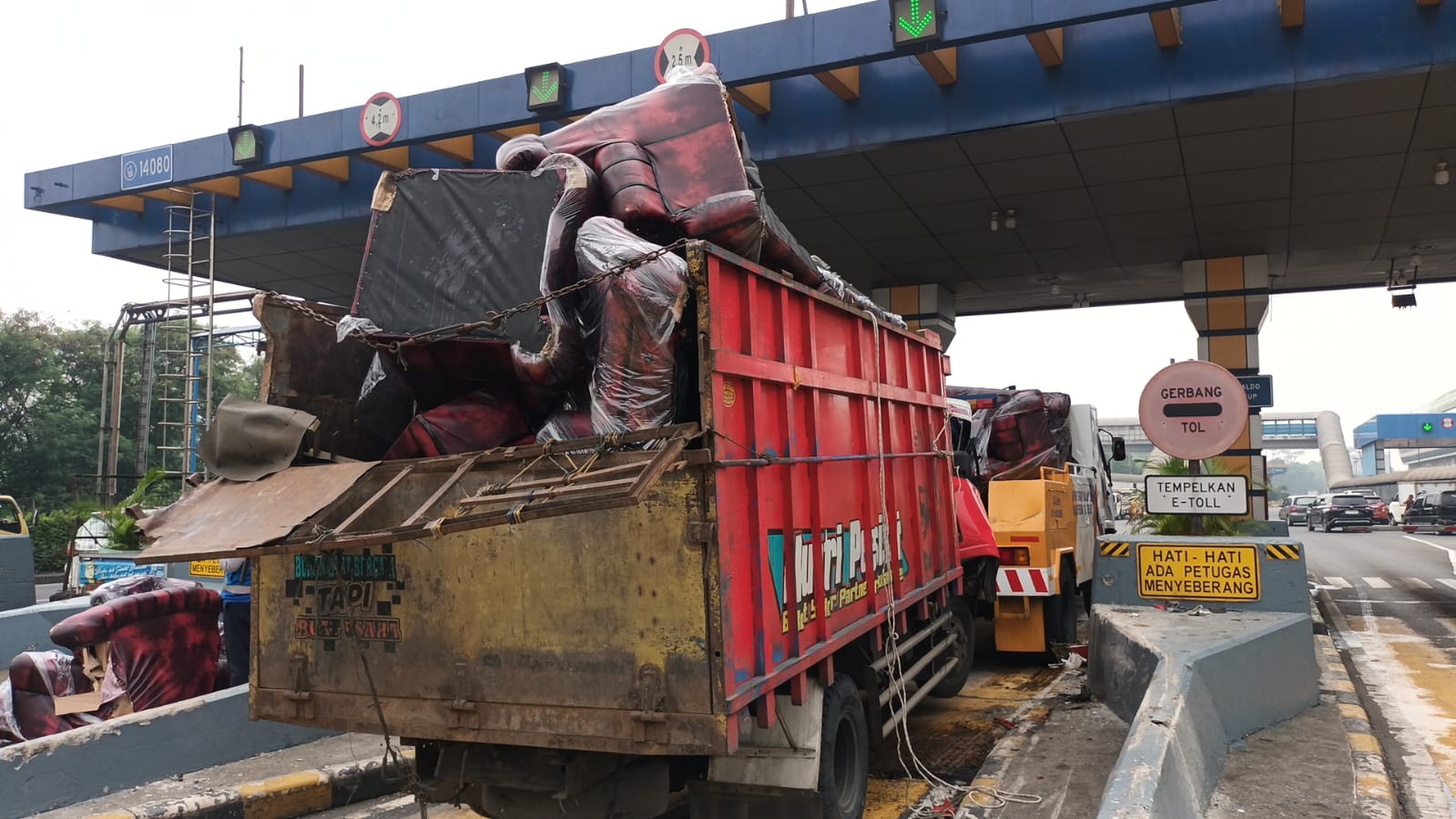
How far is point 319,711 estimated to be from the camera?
13.8 ft

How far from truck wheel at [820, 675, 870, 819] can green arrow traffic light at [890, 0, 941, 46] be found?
275 inches

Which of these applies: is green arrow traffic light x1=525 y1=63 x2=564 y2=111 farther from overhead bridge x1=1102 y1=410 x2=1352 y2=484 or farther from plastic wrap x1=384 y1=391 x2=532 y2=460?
overhead bridge x1=1102 y1=410 x2=1352 y2=484

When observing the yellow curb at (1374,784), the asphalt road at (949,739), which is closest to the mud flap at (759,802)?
the asphalt road at (949,739)

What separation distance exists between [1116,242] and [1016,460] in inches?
251

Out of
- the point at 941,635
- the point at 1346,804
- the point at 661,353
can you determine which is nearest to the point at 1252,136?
the point at 941,635

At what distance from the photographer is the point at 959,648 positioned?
756 centimetres

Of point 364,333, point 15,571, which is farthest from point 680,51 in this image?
point 15,571

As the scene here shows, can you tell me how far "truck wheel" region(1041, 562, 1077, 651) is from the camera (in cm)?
898

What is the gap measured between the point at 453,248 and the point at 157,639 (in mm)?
3602

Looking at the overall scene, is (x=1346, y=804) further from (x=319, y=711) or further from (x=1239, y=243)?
(x=1239, y=243)

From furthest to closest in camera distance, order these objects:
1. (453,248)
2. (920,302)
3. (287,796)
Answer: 1. (920,302)
2. (287,796)
3. (453,248)

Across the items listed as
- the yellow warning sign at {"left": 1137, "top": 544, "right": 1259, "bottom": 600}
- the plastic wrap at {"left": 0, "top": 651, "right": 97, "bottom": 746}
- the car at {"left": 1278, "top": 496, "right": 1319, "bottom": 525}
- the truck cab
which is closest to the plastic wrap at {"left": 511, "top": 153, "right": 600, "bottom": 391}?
the plastic wrap at {"left": 0, "top": 651, "right": 97, "bottom": 746}

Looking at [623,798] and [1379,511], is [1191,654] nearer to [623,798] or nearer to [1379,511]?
[623,798]

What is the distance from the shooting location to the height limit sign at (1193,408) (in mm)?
7730
